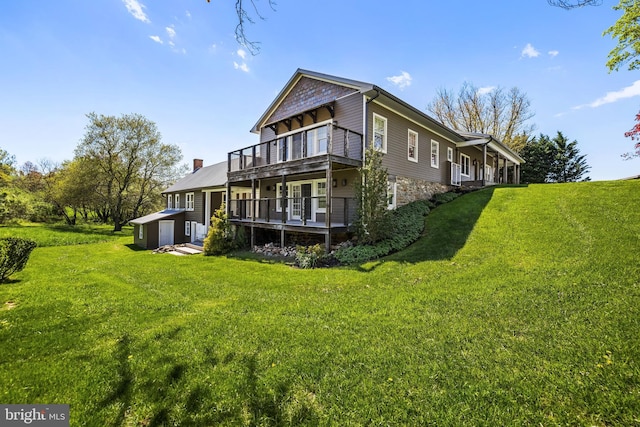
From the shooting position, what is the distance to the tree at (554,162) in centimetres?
2966

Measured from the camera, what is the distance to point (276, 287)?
688 centimetres

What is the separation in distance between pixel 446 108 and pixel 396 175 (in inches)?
973

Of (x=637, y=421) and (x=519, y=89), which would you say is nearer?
(x=637, y=421)

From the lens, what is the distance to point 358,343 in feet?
12.6

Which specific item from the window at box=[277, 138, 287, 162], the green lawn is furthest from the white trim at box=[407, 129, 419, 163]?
the green lawn

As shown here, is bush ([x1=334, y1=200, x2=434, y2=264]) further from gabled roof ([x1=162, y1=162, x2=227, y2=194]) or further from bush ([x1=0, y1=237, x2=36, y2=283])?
gabled roof ([x1=162, y1=162, x2=227, y2=194])

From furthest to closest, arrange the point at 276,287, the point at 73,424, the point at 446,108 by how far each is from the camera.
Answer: the point at 446,108
the point at 276,287
the point at 73,424

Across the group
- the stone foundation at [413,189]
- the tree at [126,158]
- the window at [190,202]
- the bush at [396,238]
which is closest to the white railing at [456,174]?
the stone foundation at [413,189]

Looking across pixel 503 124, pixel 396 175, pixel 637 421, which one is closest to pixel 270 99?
pixel 396 175

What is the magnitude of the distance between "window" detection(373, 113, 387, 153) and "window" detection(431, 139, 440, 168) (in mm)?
4721

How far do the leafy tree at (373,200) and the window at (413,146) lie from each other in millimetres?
4790

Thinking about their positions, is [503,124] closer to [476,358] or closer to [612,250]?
[612,250]

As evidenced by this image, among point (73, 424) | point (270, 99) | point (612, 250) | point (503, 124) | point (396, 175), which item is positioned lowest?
point (73, 424)

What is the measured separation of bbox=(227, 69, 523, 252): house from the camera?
1103 centimetres
